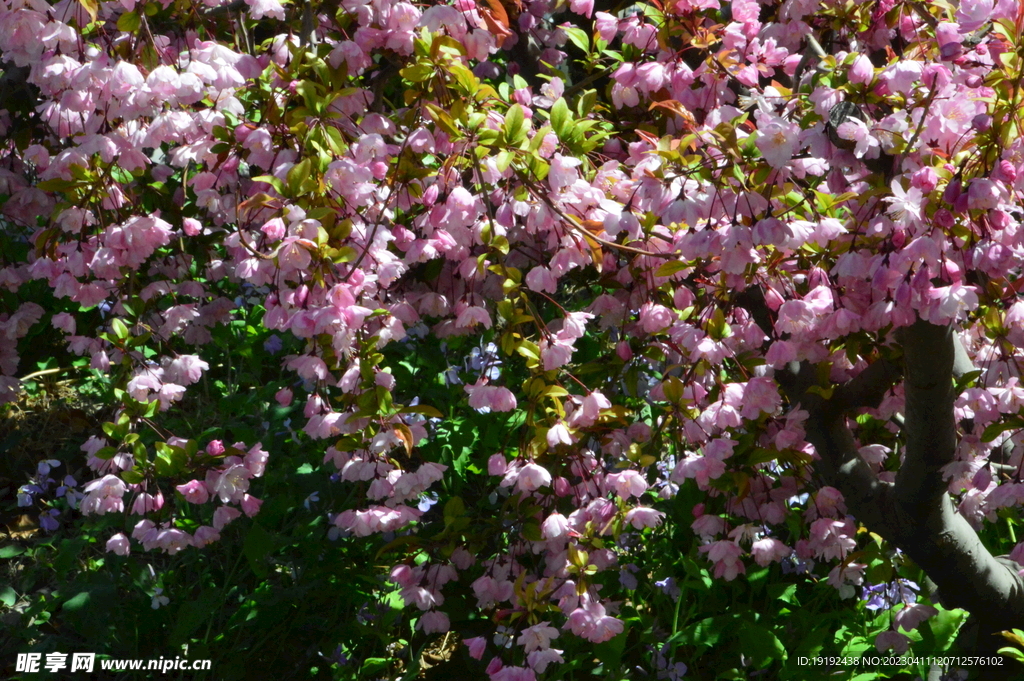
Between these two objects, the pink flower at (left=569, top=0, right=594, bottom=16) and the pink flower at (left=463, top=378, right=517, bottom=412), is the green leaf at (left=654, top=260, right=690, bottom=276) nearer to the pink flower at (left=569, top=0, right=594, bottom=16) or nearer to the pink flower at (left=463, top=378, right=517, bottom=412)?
the pink flower at (left=463, top=378, right=517, bottom=412)

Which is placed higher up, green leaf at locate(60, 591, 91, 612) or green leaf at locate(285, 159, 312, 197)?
green leaf at locate(285, 159, 312, 197)

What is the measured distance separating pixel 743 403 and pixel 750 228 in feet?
1.51

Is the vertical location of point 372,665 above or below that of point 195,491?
below

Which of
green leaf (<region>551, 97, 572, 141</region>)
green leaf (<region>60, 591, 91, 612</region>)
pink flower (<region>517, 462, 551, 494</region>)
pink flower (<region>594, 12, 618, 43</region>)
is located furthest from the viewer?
green leaf (<region>60, 591, 91, 612</region>)

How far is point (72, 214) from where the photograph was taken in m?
1.94

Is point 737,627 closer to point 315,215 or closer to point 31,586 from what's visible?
→ point 315,215

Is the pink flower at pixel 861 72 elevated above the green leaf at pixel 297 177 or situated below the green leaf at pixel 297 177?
above

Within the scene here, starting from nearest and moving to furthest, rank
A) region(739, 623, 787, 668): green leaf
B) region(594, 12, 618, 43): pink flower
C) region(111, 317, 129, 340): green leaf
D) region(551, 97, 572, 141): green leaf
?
region(551, 97, 572, 141): green leaf < region(594, 12, 618, 43): pink flower < region(111, 317, 129, 340): green leaf < region(739, 623, 787, 668): green leaf

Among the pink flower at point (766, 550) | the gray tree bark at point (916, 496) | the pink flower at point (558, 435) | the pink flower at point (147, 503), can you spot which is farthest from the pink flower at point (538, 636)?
Answer: the pink flower at point (147, 503)

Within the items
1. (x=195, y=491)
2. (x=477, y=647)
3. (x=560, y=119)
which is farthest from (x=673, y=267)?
(x=195, y=491)

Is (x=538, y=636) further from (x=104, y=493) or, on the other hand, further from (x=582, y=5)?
(x=582, y=5)

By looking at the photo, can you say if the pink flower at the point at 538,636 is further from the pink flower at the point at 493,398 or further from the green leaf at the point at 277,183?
the green leaf at the point at 277,183

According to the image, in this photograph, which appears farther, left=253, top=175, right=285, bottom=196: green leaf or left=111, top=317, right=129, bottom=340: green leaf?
left=111, top=317, right=129, bottom=340: green leaf

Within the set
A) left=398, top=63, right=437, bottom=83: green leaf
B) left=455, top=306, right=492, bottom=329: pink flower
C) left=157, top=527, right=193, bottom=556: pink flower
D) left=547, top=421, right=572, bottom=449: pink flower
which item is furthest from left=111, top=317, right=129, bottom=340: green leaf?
left=547, top=421, right=572, bottom=449: pink flower
